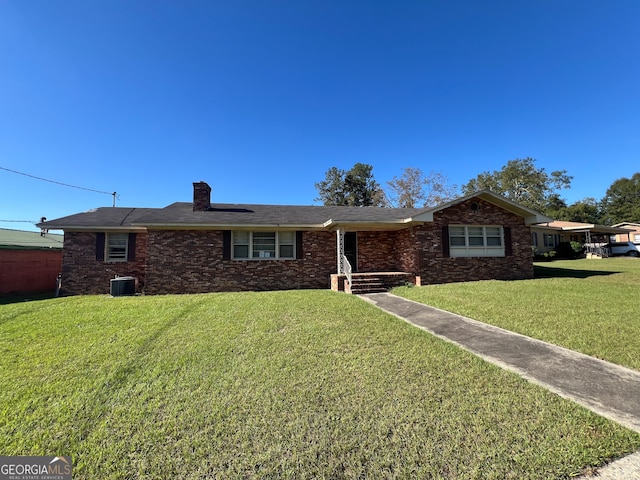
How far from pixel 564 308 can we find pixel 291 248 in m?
8.73

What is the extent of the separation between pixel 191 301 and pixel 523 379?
8036 millimetres

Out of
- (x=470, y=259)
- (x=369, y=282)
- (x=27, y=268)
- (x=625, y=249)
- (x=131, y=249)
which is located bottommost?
(x=369, y=282)

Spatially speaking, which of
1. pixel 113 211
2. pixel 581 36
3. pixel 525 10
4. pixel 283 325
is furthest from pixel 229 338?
pixel 581 36

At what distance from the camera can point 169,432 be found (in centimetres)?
237

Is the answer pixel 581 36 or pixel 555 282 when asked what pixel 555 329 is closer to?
pixel 555 282

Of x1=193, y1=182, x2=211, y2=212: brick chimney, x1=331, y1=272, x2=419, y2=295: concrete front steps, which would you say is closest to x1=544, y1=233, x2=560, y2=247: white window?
x1=331, y1=272, x2=419, y2=295: concrete front steps

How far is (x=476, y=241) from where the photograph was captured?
11555 millimetres

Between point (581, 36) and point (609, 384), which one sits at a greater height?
point (581, 36)

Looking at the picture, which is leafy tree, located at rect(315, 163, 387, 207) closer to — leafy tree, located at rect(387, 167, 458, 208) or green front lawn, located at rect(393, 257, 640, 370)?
leafy tree, located at rect(387, 167, 458, 208)

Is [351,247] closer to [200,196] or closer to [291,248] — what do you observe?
[291,248]

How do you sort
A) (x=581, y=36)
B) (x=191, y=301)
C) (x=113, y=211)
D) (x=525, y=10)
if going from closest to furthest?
(x=191, y=301), (x=525, y=10), (x=581, y=36), (x=113, y=211)

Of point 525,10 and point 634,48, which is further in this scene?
point 634,48

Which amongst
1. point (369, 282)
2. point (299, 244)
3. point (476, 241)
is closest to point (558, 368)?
point (369, 282)

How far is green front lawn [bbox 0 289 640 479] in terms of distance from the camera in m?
2.00
